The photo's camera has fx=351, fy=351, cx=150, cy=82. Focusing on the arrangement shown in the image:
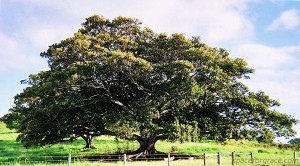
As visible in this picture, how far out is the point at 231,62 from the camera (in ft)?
99.3

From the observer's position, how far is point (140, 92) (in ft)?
103

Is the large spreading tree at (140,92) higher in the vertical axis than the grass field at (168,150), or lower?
higher

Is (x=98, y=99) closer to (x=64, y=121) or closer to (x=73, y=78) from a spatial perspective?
(x=64, y=121)

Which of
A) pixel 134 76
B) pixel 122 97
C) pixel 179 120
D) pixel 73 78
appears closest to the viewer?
pixel 73 78

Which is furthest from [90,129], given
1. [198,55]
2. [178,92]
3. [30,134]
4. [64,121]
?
[198,55]

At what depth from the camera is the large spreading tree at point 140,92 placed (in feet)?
89.0

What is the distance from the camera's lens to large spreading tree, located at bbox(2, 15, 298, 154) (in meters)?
27.1

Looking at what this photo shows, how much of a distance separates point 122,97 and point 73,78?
23.9 feet

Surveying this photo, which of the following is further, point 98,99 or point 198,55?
point 98,99

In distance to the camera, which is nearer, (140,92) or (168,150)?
(140,92)

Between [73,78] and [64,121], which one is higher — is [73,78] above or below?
above

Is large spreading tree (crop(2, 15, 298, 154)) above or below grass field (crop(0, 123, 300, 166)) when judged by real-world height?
above

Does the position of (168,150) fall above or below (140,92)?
below

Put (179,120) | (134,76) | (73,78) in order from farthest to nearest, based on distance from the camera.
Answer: (179,120), (134,76), (73,78)
